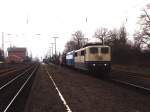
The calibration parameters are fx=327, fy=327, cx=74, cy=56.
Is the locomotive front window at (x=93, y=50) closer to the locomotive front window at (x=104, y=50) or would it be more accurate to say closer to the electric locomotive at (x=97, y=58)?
the electric locomotive at (x=97, y=58)

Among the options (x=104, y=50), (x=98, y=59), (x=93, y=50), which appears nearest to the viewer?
(x=98, y=59)

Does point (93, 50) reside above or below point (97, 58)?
above

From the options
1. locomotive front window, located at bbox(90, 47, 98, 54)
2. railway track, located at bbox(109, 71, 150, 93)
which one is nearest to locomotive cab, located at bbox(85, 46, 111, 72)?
locomotive front window, located at bbox(90, 47, 98, 54)

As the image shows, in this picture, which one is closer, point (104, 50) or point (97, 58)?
point (97, 58)

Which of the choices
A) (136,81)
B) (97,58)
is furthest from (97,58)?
(136,81)

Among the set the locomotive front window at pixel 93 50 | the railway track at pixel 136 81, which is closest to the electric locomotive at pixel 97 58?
the locomotive front window at pixel 93 50

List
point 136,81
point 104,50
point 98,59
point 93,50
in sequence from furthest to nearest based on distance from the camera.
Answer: point 104,50 → point 93,50 → point 98,59 → point 136,81

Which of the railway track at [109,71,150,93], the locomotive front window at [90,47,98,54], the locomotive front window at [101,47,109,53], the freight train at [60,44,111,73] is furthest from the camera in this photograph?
the locomotive front window at [101,47,109,53]

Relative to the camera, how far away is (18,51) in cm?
19000

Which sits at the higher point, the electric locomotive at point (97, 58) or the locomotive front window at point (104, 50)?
the locomotive front window at point (104, 50)

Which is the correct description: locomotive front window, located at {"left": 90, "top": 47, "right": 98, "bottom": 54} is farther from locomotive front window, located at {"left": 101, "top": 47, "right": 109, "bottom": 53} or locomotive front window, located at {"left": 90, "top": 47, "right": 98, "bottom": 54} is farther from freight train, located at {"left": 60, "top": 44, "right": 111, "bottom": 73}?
locomotive front window, located at {"left": 101, "top": 47, "right": 109, "bottom": 53}

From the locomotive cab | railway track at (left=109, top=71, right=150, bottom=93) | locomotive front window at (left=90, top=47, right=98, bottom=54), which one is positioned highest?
locomotive front window at (left=90, top=47, right=98, bottom=54)

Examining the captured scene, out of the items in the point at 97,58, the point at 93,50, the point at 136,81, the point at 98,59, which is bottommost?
the point at 136,81

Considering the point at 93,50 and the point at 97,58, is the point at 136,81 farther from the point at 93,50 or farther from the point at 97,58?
the point at 93,50
